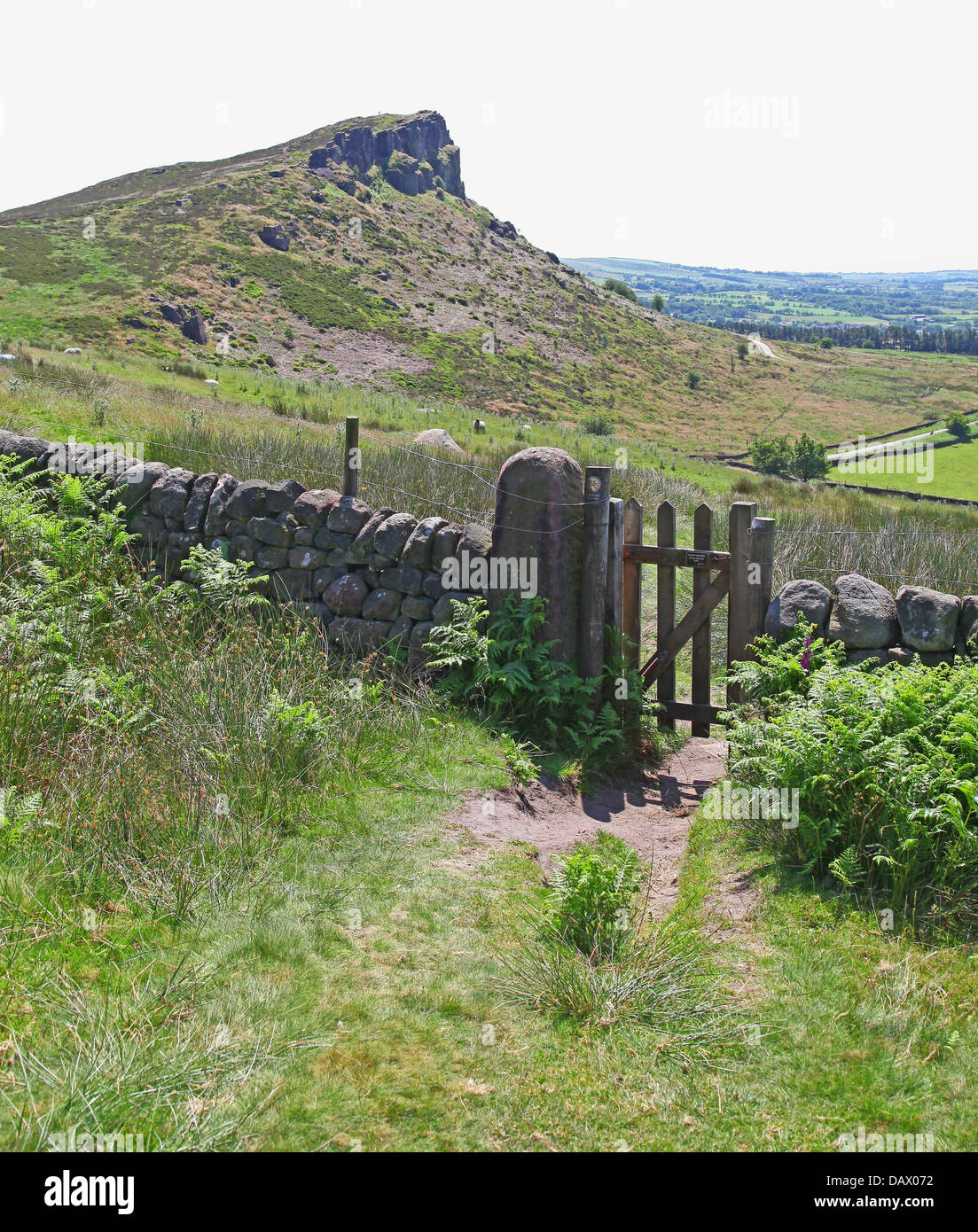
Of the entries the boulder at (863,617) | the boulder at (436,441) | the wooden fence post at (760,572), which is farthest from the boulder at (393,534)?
the boulder at (436,441)

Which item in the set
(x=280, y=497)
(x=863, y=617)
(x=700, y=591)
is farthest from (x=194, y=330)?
(x=863, y=617)

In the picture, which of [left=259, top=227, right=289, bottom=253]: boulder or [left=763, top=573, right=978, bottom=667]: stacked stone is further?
[left=259, top=227, right=289, bottom=253]: boulder

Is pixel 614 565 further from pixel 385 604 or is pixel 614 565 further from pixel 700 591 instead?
pixel 385 604

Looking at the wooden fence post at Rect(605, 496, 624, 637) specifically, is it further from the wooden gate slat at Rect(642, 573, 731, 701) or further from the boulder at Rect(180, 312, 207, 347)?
the boulder at Rect(180, 312, 207, 347)

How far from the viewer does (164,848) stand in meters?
4.17

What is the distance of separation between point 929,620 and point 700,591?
1794mm

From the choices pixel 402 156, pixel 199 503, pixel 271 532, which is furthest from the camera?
pixel 402 156

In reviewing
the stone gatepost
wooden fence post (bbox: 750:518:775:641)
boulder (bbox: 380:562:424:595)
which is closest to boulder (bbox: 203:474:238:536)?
boulder (bbox: 380:562:424:595)

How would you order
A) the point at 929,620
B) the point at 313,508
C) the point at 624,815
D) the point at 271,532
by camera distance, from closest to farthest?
the point at 929,620 → the point at 624,815 → the point at 313,508 → the point at 271,532

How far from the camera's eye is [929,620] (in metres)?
5.89

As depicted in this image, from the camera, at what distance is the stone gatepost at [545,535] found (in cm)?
687

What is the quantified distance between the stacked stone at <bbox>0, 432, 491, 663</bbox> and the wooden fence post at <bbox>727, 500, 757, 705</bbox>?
6.23ft

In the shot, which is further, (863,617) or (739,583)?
(739,583)

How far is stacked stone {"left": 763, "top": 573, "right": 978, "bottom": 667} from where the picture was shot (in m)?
5.88
